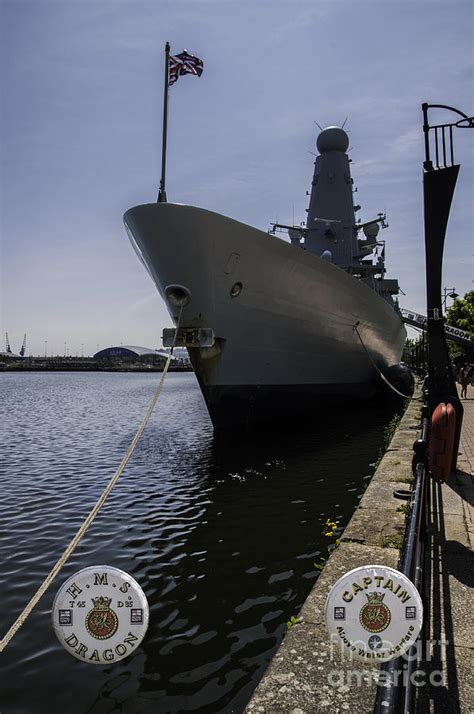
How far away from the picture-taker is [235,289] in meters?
9.81

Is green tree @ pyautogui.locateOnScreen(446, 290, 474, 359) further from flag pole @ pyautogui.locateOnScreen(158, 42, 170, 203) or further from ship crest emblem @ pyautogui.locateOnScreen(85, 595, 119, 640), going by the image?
ship crest emblem @ pyautogui.locateOnScreen(85, 595, 119, 640)

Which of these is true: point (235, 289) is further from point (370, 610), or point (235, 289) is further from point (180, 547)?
point (370, 610)

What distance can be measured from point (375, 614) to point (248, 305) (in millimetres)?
8552

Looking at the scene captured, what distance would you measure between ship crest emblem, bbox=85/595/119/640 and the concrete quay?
0.70 meters

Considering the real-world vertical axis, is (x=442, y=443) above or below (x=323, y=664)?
above

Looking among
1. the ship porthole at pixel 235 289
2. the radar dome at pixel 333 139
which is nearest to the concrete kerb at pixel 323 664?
the ship porthole at pixel 235 289

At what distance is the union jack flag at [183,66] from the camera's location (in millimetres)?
9422

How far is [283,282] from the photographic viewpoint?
1072cm

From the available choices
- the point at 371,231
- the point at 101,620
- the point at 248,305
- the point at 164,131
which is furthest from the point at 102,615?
the point at 371,231

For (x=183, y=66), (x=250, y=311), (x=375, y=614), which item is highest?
(x=183, y=66)

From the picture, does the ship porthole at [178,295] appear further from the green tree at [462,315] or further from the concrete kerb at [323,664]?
the green tree at [462,315]

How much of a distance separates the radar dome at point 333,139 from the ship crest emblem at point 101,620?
73.2ft

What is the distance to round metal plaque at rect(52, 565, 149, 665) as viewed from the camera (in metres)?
1.98

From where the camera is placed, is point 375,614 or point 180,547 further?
point 180,547
